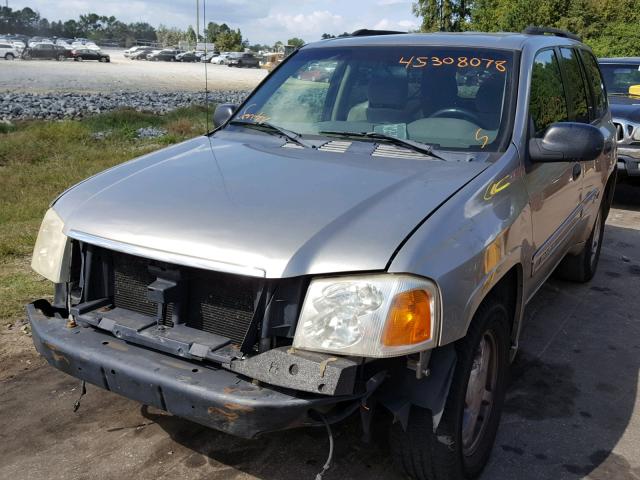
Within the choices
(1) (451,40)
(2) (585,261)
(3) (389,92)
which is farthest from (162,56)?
(3) (389,92)

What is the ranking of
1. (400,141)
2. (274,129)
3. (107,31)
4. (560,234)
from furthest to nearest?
(107,31)
(560,234)
(274,129)
(400,141)

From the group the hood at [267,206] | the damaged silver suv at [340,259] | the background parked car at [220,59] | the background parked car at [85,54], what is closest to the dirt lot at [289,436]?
the damaged silver suv at [340,259]

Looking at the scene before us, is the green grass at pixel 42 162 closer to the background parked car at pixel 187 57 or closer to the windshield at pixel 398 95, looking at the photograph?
the windshield at pixel 398 95

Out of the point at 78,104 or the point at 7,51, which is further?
the point at 7,51

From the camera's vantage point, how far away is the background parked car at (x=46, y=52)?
57287 mm

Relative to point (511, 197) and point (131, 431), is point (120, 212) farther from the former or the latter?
point (511, 197)

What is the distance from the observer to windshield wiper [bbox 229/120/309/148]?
11.9 feet

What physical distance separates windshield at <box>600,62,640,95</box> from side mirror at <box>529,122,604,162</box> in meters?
7.52

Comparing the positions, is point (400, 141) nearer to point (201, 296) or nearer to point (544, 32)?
point (201, 296)

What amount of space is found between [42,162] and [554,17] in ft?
77.9

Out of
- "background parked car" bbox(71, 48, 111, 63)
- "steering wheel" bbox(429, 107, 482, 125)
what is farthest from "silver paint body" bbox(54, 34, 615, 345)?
"background parked car" bbox(71, 48, 111, 63)

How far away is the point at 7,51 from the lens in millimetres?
54469

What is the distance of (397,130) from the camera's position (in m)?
3.63

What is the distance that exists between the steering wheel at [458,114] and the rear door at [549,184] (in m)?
0.29
